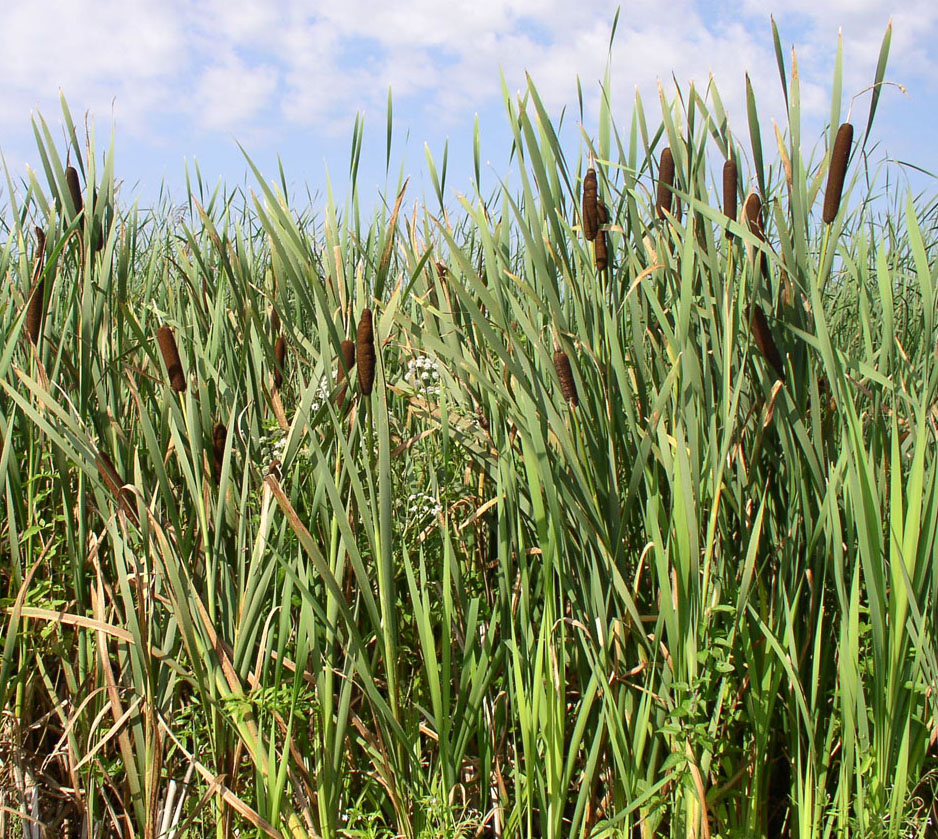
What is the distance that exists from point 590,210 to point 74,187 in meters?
1.12

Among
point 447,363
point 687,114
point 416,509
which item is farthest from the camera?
point 447,363

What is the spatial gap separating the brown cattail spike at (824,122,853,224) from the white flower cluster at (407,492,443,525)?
0.83m

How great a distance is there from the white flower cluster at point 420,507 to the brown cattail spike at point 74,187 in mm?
943

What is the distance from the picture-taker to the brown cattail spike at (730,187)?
1432 mm

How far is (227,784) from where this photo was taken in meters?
1.55

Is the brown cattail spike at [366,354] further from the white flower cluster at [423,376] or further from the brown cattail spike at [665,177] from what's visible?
the brown cattail spike at [665,177]

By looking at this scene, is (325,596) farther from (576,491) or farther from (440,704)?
(576,491)

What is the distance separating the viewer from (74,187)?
1.78m

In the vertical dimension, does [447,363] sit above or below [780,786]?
above

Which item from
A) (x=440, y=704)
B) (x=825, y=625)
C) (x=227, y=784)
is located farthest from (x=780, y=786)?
(x=227, y=784)

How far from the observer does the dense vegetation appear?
1.31 m

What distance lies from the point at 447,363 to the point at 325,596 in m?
0.53

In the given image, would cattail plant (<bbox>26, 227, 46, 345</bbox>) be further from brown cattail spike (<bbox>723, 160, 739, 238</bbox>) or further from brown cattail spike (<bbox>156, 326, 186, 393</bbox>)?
brown cattail spike (<bbox>723, 160, 739, 238</bbox>)

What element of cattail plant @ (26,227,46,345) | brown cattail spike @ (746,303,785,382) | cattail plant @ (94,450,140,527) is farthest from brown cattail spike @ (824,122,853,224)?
cattail plant @ (26,227,46,345)
